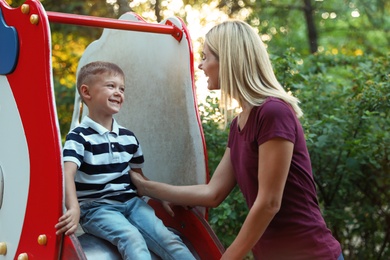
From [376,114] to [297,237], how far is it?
1.90 meters

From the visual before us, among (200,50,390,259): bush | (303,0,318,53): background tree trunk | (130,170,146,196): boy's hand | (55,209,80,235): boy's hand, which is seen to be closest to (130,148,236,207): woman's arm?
(130,170,146,196): boy's hand

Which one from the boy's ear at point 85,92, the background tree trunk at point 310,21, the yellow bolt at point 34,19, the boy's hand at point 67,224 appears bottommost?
the boy's hand at point 67,224

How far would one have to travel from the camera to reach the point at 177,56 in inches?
131

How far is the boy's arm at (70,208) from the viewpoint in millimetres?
2545

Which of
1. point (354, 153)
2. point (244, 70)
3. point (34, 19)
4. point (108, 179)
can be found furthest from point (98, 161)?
point (354, 153)

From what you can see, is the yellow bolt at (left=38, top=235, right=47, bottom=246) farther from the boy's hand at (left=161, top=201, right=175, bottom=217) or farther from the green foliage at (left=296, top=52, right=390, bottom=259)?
the green foliage at (left=296, top=52, right=390, bottom=259)

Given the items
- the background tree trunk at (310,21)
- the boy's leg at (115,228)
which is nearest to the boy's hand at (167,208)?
the boy's leg at (115,228)

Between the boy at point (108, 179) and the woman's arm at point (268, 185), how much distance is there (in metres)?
0.48

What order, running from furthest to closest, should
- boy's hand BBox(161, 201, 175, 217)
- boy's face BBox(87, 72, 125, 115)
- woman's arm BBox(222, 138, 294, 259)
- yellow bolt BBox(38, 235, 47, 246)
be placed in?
boy's hand BBox(161, 201, 175, 217), boy's face BBox(87, 72, 125, 115), yellow bolt BBox(38, 235, 47, 246), woman's arm BBox(222, 138, 294, 259)

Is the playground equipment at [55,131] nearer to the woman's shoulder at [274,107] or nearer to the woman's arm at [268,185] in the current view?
the woman's arm at [268,185]

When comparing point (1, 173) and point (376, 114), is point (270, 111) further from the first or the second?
point (376, 114)

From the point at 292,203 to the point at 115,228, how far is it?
752mm

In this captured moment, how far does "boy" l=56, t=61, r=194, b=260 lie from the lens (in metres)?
2.74

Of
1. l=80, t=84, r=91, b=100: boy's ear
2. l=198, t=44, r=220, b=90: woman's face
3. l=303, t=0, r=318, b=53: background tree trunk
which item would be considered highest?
l=198, t=44, r=220, b=90: woman's face
